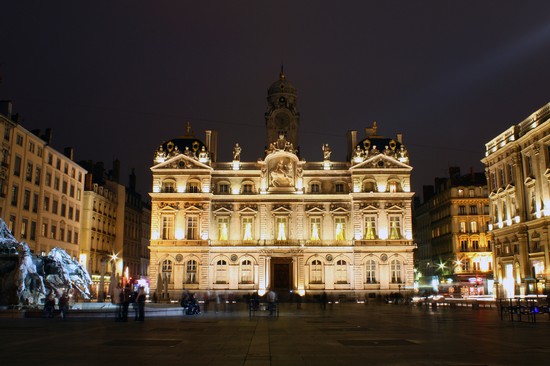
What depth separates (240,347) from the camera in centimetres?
1560

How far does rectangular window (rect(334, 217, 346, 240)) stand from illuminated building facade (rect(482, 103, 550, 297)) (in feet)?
52.9

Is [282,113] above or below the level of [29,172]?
above

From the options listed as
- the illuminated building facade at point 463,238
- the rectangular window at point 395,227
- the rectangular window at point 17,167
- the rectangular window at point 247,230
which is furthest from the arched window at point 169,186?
the illuminated building facade at point 463,238

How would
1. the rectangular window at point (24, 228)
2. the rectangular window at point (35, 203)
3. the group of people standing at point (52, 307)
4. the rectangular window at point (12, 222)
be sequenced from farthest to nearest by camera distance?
1. the rectangular window at point (35, 203)
2. the rectangular window at point (24, 228)
3. the rectangular window at point (12, 222)
4. the group of people standing at point (52, 307)

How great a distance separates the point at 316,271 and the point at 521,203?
2352 centimetres

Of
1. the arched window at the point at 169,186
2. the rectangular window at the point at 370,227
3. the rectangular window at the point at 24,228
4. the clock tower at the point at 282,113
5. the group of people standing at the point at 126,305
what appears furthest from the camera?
the clock tower at the point at 282,113

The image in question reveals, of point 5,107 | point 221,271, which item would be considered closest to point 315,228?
point 221,271

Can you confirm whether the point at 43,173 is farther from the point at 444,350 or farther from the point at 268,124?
the point at 444,350

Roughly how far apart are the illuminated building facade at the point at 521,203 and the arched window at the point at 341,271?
1605 cm

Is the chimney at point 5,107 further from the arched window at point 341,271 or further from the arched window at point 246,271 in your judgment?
the arched window at point 341,271

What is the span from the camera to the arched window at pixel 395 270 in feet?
208

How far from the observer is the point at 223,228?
211 feet

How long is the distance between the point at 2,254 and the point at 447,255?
62.4 m

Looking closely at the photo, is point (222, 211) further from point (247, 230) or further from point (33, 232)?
point (33, 232)
